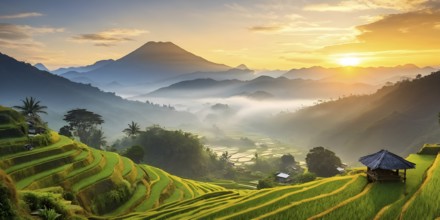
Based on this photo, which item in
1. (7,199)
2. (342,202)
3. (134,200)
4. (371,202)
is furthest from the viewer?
(134,200)

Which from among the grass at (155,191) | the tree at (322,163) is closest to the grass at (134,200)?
the grass at (155,191)

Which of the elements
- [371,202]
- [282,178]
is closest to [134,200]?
[371,202]

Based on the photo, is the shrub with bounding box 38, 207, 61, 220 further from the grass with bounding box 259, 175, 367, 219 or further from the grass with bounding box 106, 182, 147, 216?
the grass with bounding box 106, 182, 147, 216

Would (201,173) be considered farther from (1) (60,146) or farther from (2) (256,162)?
(1) (60,146)

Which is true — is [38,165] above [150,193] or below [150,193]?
above

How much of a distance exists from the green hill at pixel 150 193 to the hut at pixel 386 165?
0.91 metres

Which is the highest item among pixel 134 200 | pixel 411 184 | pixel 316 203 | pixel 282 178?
pixel 411 184

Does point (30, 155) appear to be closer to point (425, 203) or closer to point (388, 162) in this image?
point (388, 162)

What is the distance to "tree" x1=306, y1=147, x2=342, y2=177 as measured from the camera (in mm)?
107625

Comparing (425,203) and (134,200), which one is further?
(134,200)

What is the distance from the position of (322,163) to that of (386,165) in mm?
81352

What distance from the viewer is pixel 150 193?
50.2 metres

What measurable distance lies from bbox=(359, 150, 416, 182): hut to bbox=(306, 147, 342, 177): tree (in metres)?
78.7

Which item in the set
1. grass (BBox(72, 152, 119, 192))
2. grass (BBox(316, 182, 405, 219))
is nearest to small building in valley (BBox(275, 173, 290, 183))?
grass (BBox(72, 152, 119, 192))
